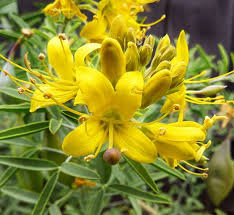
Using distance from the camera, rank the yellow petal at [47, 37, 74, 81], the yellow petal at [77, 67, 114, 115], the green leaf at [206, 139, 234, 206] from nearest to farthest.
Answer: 1. the yellow petal at [77, 67, 114, 115]
2. the yellow petal at [47, 37, 74, 81]
3. the green leaf at [206, 139, 234, 206]

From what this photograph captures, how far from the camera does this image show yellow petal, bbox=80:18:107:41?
0.69 metres

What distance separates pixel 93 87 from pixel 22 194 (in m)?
0.46

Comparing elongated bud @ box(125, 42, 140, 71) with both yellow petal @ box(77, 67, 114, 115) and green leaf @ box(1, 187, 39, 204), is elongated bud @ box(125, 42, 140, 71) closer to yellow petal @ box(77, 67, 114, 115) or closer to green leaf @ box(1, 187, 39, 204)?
yellow petal @ box(77, 67, 114, 115)

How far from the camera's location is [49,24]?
93 cm

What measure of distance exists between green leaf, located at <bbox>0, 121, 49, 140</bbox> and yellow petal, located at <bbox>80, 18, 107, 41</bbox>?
23 centimetres

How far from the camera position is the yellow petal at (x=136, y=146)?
0.48 m

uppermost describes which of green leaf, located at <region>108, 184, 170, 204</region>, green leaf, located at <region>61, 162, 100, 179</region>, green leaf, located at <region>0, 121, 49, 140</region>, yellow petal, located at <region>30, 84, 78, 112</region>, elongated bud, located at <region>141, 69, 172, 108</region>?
elongated bud, located at <region>141, 69, 172, 108</region>

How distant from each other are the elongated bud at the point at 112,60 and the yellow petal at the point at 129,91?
3 cm

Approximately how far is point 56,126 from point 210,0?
225cm

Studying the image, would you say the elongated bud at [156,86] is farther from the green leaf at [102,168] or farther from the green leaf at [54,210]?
the green leaf at [54,210]

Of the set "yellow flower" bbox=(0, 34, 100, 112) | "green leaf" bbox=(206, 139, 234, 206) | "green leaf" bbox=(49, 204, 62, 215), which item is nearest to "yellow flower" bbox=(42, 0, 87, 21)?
"yellow flower" bbox=(0, 34, 100, 112)

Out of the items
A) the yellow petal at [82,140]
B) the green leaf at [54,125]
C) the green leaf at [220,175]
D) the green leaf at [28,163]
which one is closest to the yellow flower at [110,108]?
the yellow petal at [82,140]

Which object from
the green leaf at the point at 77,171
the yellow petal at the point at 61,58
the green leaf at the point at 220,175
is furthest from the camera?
the green leaf at the point at 220,175

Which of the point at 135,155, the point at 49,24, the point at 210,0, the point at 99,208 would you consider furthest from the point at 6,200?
the point at 210,0
